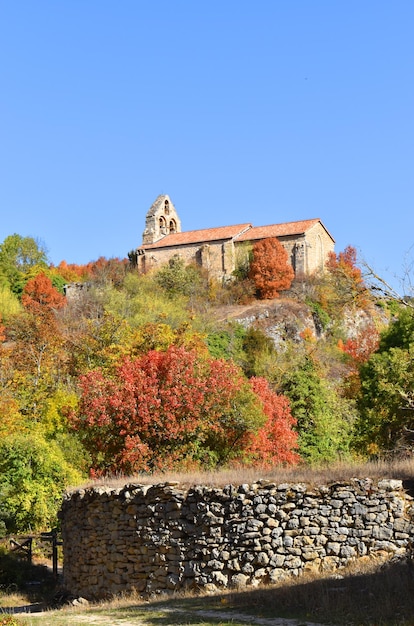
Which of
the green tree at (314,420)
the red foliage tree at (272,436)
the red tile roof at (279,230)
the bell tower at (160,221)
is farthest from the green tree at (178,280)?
the red foliage tree at (272,436)

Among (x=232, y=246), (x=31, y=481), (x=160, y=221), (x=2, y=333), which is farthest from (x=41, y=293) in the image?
(x=31, y=481)

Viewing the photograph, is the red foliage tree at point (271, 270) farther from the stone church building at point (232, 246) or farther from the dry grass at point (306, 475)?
the dry grass at point (306, 475)

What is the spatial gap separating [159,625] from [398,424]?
21.6 meters

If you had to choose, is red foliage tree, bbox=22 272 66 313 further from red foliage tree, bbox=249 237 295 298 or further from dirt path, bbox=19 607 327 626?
dirt path, bbox=19 607 327 626

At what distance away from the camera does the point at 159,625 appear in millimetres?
11117

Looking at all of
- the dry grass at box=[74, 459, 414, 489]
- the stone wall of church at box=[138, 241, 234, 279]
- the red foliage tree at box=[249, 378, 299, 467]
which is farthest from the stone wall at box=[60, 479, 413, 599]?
the stone wall of church at box=[138, 241, 234, 279]

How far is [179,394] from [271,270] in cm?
4833

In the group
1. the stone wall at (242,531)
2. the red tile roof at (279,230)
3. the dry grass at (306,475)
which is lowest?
the stone wall at (242,531)

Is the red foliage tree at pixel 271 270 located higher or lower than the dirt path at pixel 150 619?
higher

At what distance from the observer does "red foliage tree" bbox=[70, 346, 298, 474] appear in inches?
924

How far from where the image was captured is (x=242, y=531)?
47.2 ft

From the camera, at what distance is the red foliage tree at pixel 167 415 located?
77.0ft

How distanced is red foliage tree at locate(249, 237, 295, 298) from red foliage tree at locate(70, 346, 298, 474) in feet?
147

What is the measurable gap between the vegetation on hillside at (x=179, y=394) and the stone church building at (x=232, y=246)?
8414 millimetres
